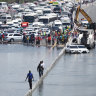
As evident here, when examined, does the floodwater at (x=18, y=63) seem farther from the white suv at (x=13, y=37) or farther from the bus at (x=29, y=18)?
the bus at (x=29, y=18)

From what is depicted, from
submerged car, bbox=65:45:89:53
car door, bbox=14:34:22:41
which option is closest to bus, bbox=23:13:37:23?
car door, bbox=14:34:22:41

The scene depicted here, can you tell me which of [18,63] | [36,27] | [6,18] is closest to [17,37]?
[36,27]

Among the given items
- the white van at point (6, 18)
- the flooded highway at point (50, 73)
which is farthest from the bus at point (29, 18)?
the flooded highway at point (50, 73)

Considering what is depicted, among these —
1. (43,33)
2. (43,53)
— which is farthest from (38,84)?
(43,33)

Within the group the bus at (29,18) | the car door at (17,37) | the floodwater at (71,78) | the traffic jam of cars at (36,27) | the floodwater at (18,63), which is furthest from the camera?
the bus at (29,18)

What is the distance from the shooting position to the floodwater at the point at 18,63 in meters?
44.9

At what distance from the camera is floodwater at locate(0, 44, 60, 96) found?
44938mm

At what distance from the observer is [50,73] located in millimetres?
53469

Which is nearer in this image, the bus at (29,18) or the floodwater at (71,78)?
the floodwater at (71,78)

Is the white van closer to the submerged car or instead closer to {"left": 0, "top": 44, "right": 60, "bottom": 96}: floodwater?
{"left": 0, "top": 44, "right": 60, "bottom": 96}: floodwater

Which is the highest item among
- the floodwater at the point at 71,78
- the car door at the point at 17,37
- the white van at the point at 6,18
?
the floodwater at the point at 71,78

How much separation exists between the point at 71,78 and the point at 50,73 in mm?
2926

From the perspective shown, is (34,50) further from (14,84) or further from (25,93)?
(25,93)

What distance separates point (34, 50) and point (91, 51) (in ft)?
18.0
